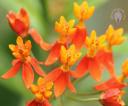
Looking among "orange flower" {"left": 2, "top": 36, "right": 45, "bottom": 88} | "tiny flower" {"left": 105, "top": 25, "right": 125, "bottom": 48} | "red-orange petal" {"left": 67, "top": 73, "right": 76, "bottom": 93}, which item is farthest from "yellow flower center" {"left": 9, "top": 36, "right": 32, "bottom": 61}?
"tiny flower" {"left": 105, "top": 25, "right": 125, "bottom": 48}

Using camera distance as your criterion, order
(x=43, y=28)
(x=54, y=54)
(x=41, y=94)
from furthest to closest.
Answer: (x=43, y=28) → (x=54, y=54) → (x=41, y=94)

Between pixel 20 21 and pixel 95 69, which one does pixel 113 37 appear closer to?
pixel 95 69

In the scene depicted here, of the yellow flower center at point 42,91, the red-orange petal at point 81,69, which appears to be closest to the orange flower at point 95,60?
the red-orange petal at point 81,69

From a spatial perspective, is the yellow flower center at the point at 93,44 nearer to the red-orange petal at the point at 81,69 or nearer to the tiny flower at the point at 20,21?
the red-orange petal at the point at 81,69

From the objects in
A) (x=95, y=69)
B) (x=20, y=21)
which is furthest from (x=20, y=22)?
(x=95, y=69)

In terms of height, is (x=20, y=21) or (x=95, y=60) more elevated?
(x=20, y=21)

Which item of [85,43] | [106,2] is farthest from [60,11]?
[85,43]

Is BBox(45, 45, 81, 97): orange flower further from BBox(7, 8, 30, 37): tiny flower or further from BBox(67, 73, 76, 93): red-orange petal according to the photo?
BBox(7, 8, 30, 37): tiny flower

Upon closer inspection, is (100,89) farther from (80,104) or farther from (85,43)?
(80,104)
